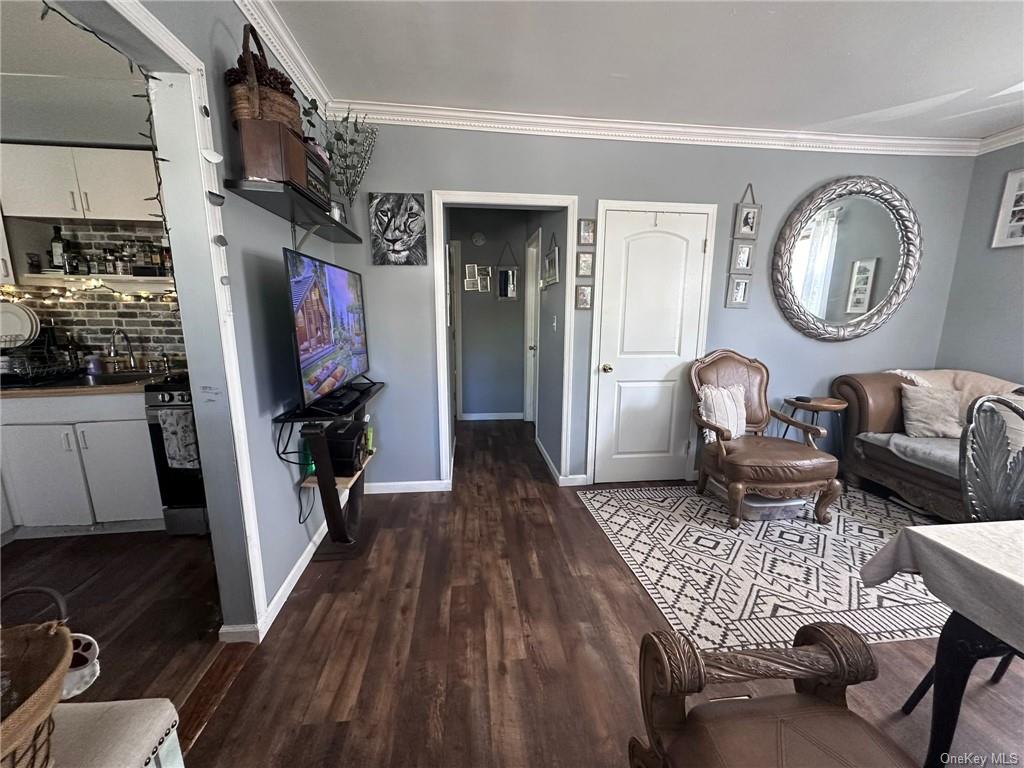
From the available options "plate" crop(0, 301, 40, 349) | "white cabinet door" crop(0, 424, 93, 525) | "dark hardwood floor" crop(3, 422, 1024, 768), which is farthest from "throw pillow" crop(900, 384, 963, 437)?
"plate" crop(0, 301, 40, 349)

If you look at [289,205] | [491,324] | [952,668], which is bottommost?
[952,668]

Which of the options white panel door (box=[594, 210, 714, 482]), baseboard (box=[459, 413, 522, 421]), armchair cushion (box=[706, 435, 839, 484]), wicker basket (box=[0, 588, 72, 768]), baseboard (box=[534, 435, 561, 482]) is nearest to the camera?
wicker basket (box=[0, 588, 72, 768])

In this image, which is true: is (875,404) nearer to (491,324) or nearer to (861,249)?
(861,249)

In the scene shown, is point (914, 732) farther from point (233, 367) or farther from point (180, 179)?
point (180, 179)

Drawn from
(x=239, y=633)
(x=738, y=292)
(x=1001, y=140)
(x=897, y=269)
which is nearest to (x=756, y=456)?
(x=738, y=292)

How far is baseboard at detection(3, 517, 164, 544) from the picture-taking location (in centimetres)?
225

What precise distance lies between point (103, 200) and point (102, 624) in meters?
2.33

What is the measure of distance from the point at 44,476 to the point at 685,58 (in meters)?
4.11

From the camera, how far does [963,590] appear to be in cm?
97

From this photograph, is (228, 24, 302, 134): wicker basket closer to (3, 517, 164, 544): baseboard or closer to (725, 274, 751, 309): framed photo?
(3, 517, 164, 544): baseboard

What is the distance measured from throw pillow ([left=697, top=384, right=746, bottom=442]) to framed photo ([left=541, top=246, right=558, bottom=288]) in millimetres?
1431

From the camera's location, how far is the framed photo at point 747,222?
2857mm

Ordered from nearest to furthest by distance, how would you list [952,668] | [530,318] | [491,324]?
1. [952,668]
2. [530,318]
3. [491,324]

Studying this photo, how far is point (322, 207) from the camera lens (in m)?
1.82
